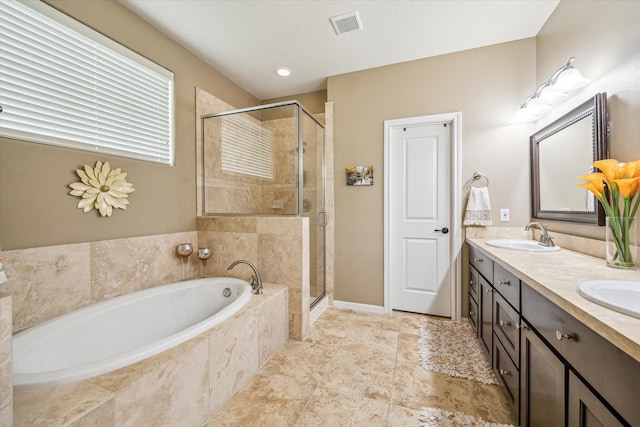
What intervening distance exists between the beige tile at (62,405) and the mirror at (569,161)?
8.21 feet

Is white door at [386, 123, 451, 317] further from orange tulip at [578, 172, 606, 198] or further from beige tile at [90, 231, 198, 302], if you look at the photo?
beige tile at [90, 231, 198, 302]

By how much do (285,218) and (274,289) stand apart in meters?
0.58

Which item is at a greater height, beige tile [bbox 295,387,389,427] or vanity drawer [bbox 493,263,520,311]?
vanity drawer [bbox 493,263,520,311]

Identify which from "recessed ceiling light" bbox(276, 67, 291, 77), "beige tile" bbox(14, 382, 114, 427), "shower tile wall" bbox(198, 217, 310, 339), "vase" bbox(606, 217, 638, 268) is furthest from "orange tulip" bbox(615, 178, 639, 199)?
"recessed ceiling light" bbox(276, 67, 291, 77)

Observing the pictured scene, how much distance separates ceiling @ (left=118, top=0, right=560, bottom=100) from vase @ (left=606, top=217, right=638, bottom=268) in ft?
5.55

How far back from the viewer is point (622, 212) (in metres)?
1.30

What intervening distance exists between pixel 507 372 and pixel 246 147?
267 centimetres

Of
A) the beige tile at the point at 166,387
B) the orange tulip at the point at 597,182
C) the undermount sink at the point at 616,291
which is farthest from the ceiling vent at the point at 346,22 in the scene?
the beige tile at the point at 166,387

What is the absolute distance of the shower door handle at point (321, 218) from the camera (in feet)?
9.21

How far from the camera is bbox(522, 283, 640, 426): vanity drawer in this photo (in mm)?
573

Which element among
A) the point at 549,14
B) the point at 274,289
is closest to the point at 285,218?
the point at 274,289

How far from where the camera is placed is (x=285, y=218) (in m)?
2.17

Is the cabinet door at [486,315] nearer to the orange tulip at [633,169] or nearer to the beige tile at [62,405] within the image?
the orange tulip at [633,169]

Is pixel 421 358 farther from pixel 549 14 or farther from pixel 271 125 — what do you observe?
pixel 549 14
